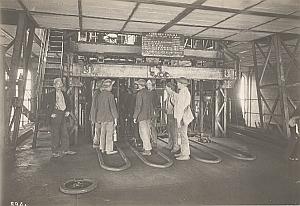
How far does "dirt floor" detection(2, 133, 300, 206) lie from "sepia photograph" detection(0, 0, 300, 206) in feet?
0.05

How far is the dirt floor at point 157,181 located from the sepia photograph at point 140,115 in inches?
0.6

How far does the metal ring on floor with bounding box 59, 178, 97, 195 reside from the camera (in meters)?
3.04

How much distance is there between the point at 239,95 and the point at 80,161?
682cm

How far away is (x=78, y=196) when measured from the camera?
298 centimetres

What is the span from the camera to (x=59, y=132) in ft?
15.4

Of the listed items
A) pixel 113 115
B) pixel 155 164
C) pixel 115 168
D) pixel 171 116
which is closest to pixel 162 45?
pixel 171 116

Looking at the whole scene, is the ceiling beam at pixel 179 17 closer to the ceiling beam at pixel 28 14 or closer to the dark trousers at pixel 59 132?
the ceiling beam at pixel 28 14

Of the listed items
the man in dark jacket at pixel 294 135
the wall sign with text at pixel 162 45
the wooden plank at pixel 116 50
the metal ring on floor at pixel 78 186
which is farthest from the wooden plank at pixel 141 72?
the metal ring on floor at pixel 78 186

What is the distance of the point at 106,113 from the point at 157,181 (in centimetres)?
182

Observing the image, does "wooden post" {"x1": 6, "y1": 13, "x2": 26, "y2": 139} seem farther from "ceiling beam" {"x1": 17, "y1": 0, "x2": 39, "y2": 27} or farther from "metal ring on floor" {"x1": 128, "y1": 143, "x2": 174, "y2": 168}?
"metal ring on floor" {"x1": 128, "y1": 143, "x2": 174, "y2": 168}

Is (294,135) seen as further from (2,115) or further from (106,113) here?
(2,115)

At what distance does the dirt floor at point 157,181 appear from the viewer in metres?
2.95

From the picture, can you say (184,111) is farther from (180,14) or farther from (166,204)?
(166,204)

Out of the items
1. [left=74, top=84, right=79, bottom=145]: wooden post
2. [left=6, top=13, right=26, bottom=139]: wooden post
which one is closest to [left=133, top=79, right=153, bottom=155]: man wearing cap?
[left=74, top=84, right=79, bottom=145]: wooden post
